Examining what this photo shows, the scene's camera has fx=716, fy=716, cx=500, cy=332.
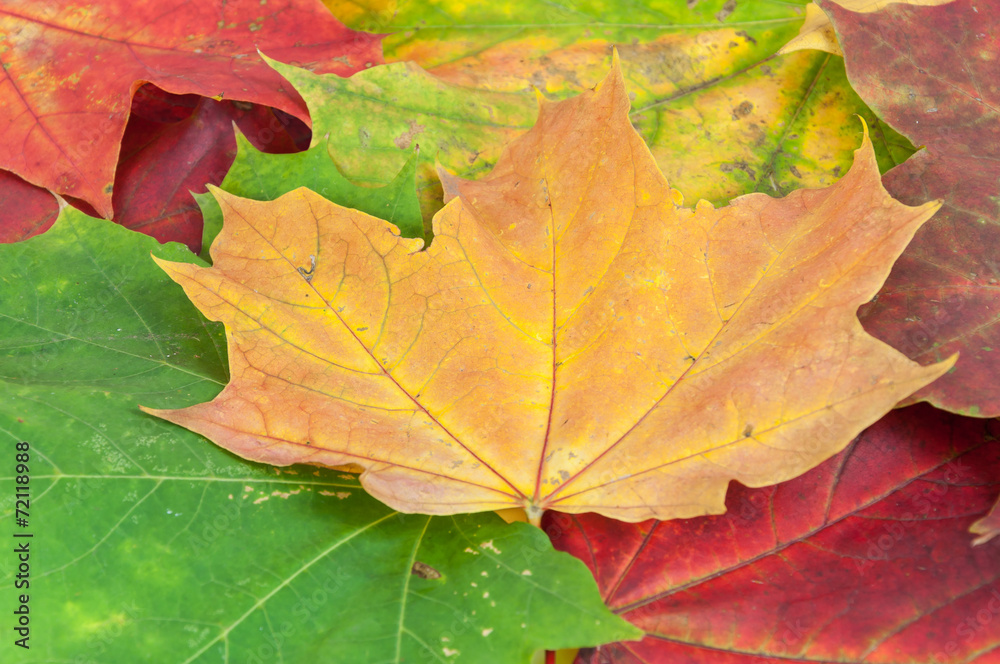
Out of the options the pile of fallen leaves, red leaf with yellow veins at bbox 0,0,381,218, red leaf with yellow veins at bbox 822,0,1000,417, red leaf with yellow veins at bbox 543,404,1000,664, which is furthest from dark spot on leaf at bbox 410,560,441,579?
red leaf with yellow veins at bbox 0,0,381,218

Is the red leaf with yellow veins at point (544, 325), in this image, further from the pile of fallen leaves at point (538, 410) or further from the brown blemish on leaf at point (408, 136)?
the brown blemish on leaf at point (408, 136)

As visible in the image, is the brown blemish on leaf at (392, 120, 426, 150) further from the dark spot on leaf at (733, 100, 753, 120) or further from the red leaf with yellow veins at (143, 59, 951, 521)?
the dark spot on leaf at (733, 100, 753, 120)

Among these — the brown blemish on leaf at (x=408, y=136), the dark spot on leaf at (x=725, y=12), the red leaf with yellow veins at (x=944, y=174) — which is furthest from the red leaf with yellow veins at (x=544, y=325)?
the dark spot on leaf at (x=725, y=12)

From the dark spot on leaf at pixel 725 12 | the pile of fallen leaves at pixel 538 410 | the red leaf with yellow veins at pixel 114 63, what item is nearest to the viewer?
the pile of fallen leaves at pixel 538 410

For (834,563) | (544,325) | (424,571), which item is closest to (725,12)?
(544,325)

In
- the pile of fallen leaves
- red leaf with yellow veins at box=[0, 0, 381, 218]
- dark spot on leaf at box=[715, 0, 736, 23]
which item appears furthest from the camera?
→ dark spot on leaf at box=[715, 0, 736, 23]
